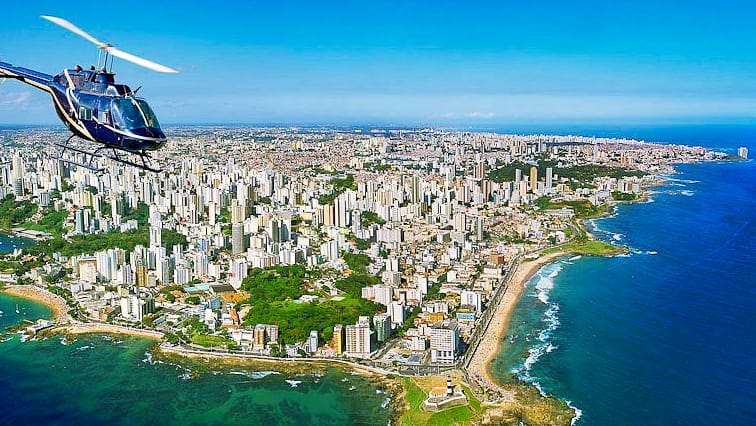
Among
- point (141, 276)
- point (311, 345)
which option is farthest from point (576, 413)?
point (141, 276)

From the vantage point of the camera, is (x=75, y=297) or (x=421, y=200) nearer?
(x=75, y=297)

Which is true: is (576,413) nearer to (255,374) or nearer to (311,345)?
(311,345)

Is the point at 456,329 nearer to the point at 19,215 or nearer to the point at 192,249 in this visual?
the point at 192,249

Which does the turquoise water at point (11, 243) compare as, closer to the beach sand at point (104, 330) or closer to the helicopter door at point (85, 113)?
the beach sand at point (104, 330)

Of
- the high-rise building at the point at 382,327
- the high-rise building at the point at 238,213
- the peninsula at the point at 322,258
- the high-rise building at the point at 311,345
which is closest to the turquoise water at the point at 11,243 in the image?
the peninsula at the point at 322,258

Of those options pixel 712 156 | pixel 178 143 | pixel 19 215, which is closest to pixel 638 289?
pixel 19 215

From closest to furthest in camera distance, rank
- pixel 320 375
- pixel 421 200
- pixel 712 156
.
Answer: pixel 320 375, pixel 421 200, pixel 712 156
